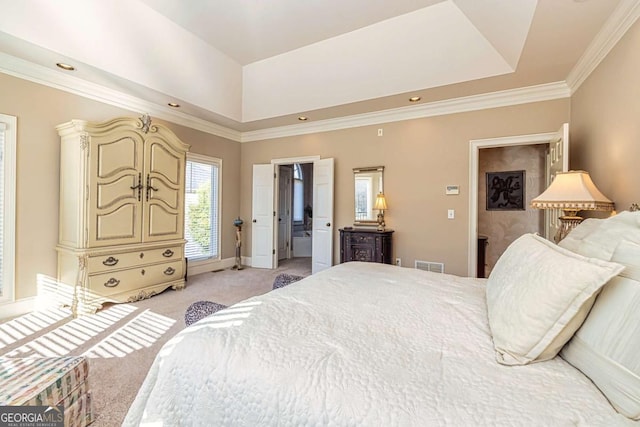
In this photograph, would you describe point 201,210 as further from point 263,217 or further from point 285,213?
point 285,213

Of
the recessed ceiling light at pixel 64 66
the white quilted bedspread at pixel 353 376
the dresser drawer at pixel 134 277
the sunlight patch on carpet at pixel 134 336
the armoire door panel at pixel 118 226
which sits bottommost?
→ the sunlight patch on carpet at pixel 134 336

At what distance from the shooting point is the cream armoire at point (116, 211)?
3.10 m

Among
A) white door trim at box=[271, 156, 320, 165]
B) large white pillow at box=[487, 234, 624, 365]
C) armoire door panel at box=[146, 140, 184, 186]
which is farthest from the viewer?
white door trim at box=[271, 156, 320, 165]

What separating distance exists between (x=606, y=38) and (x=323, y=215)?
3730 millimetres

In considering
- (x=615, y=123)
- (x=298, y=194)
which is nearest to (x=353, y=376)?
(x=615, y=123)

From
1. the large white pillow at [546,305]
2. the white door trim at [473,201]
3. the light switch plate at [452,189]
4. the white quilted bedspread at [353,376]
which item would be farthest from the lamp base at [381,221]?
the large white pillow at [546,305]

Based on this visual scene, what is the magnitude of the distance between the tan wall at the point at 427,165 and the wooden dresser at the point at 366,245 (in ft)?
0.87

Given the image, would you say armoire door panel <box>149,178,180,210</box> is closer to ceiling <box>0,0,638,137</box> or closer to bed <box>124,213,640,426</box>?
ceiling <box>0,0,638,137</box>

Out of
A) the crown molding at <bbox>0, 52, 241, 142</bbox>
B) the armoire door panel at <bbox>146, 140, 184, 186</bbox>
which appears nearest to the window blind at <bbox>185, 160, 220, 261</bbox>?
the crown molding at <bbox>0, 52, 241, 142</bbox>

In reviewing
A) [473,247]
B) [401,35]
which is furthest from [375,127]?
[473,247]

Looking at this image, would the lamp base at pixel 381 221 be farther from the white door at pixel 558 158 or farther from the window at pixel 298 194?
the window at pixel 298 194

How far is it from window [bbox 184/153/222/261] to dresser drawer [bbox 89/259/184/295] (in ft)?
2.97

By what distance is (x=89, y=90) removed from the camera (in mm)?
3555

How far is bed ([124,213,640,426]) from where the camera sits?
70 centimetres
